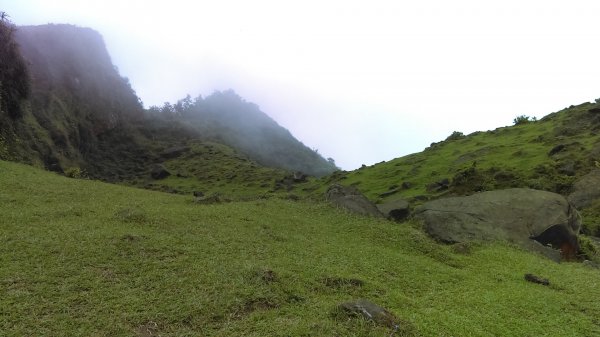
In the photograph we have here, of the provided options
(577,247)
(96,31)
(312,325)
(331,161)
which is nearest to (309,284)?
(312,325)

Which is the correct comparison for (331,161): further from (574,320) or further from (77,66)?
(574,320)

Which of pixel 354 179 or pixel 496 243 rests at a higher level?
pixel 354 179

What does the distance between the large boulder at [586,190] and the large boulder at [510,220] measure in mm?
10162

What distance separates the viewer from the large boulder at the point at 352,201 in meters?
26.2

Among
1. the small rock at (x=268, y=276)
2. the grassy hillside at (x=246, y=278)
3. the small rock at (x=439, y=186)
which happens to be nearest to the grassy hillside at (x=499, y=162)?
the small rock at (x=439, y=186)

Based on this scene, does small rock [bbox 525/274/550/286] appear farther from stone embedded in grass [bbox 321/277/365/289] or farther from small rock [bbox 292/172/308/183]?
small rock [bbox 292/172/308/183]

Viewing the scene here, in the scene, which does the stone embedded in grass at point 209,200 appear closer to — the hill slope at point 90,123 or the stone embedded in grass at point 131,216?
the stone embedded in grass at point 131,216

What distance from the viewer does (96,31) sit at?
350 feet

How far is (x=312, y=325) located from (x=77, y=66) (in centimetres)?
9210

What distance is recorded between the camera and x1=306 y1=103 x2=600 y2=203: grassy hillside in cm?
3947

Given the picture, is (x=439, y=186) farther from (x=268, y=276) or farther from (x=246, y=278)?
(x=246, y=278)

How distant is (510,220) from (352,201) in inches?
342

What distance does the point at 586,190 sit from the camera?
35.0 metres

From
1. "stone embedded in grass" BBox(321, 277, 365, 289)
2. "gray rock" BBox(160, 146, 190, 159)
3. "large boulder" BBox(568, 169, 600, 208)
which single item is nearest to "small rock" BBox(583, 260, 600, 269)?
"large boulder" BBox(568, 169, 600, 208)
